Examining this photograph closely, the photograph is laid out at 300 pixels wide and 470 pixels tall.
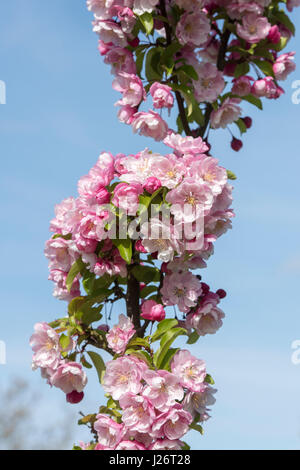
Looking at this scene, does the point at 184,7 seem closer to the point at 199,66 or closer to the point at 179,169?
the point at 199,66

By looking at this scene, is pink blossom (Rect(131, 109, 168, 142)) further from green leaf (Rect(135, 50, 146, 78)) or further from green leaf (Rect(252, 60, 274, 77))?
green leaf (Rect(252, 60, 274, 77))

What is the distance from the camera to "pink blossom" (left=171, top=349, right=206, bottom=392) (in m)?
2.57

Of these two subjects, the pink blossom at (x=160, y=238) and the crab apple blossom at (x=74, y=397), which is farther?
the crab apple blossom at (x=74, y=397)

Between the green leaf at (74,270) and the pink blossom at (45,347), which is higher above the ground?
the green leaf at (74,270)

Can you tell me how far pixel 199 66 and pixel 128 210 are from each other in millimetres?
998

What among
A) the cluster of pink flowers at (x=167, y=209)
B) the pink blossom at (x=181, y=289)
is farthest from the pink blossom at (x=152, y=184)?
the pink blossom at (x=181, y=289)

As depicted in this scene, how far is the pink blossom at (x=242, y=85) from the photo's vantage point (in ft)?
10.7

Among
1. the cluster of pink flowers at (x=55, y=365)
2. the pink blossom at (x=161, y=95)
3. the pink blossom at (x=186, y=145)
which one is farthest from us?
the pink blossom at (x=161, y=95)

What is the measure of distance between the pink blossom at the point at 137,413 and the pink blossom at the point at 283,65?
6.12 feet

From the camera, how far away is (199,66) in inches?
124

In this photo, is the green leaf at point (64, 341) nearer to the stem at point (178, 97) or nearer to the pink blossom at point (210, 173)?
the pink blossom at point (210, 173)

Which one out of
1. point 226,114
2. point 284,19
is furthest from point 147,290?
point 284,19
